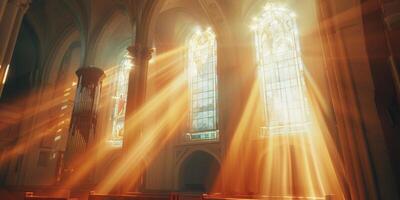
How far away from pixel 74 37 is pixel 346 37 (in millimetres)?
11830

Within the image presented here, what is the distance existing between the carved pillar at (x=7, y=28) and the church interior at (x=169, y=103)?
0.02m

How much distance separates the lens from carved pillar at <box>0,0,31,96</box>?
3.87 m

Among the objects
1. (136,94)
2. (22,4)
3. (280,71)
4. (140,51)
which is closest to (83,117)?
(136,94)

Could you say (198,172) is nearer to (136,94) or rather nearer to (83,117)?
(136,94)

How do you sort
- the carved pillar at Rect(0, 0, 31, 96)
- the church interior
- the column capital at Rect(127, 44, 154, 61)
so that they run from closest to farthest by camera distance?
1. the carved pillar at Rect(0, 0, 31, 96)
2. the church interior
3. the column capital at Rect(127, 44, 154, 61)

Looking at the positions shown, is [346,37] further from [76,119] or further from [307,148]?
[76,119]

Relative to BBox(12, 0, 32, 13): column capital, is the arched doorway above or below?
below

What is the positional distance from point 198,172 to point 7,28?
761 cm

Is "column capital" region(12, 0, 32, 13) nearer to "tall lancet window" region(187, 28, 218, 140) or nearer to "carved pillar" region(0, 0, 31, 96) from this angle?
"carved pillar" region(0, 0, 31, 96)

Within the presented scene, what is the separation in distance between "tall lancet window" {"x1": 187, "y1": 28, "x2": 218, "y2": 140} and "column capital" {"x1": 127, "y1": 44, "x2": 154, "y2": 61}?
9.13 feet

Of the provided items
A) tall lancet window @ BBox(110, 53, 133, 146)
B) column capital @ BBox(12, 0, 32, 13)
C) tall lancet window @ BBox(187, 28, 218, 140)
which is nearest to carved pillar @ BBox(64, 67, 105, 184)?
tall lancet window @ BBox(110, 53, 133, 146)

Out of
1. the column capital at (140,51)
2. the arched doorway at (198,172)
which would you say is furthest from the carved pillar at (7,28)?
the arched doorway at (198,172)

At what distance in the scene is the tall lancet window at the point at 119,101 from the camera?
10898mm

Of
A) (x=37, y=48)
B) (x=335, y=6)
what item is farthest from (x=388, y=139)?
(x=37, y=48)
